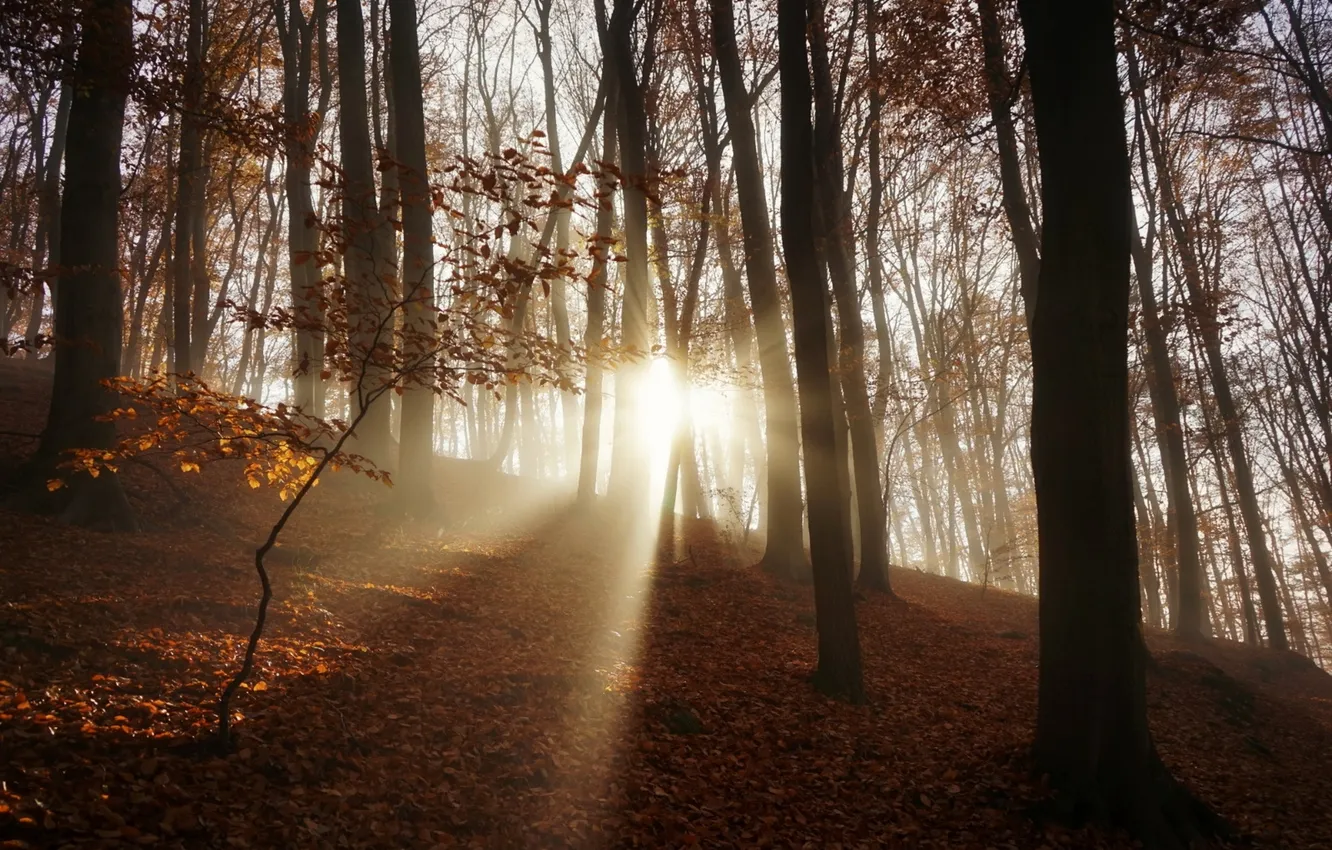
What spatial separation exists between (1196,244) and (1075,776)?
17.3 metres

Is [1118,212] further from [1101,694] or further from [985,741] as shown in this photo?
[985,741]

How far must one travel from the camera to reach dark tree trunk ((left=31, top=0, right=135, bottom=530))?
7.66 meters

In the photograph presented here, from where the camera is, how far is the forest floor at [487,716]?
3838 mm

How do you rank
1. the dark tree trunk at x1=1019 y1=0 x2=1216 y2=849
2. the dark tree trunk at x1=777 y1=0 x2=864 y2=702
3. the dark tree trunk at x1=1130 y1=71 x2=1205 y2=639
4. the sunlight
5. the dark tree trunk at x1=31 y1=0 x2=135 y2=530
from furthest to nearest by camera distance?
the sunlight → the dark tree trunk at x1=1130 y1=71 x2=1205 y2=639 → the dark tree trunk at x1=31 y1=0 x2=135 y2=530 → the dark tree trunk at x1=777 y1=0 x2=864 y2=702 → the dark tree trunk at x1=1019 y1=0 x2=1216 y2=849

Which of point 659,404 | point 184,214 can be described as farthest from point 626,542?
point 184,214

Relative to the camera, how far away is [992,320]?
26.8 metres

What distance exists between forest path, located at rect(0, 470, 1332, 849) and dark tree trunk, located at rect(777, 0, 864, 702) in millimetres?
619

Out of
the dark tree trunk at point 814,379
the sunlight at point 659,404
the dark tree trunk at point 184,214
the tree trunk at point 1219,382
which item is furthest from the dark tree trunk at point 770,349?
the dark tree trunk at point 184,214

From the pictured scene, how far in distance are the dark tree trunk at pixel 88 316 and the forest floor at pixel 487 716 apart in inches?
21.7

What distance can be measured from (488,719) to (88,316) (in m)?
6.33

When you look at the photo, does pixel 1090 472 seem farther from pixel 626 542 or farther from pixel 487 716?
pixel 626 542

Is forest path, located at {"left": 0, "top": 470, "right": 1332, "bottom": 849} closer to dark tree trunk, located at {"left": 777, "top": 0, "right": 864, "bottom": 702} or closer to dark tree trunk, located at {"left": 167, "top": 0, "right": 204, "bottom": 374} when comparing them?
dark tree trunk, located at {"left": 777, "top": 0, "right": 864, "bottom": 702}

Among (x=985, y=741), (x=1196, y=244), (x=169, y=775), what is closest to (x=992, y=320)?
(x=1196, y=244)

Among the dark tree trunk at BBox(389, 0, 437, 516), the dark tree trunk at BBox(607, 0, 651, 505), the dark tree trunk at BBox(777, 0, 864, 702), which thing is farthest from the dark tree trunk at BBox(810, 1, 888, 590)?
the dark tree trunk at BBox(389, 0, 437, 516)
